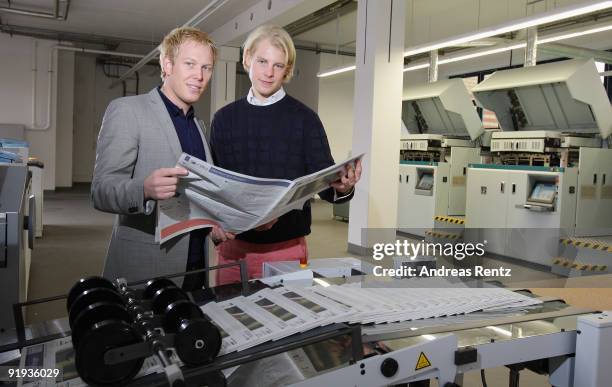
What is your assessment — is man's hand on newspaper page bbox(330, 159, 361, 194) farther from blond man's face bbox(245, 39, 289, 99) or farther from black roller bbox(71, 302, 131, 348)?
black roller bbox(71, 302, 131, 348)

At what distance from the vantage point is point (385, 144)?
598 cm

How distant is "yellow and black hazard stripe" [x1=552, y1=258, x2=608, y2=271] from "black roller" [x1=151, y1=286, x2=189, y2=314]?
4.91m

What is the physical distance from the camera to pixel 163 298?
3.50ft

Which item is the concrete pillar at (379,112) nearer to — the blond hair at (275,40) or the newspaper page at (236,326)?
the blond hair at (275,40)

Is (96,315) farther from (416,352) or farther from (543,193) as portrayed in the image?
(543,193)

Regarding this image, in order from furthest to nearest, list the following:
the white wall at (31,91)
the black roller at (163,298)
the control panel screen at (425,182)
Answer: the white wall at (31,91)
the control panel screen at (425,182)
the black roller at (163,298)

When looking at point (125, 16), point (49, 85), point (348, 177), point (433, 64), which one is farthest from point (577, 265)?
point (49, 85)

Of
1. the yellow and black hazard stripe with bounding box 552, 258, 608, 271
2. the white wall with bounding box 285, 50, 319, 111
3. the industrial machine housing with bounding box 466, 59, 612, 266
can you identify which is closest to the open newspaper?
the yellow and black hazard stripe with bounding box 552, 258, 608, 271

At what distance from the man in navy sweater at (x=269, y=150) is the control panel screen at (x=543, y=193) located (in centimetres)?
453

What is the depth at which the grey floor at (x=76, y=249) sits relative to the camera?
3547 mm

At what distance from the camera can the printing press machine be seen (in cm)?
94

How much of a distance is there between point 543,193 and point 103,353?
566 cm

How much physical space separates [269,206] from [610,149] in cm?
548

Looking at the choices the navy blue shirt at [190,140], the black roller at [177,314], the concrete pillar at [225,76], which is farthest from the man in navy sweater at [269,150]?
the concrete pillar at [225,76]
